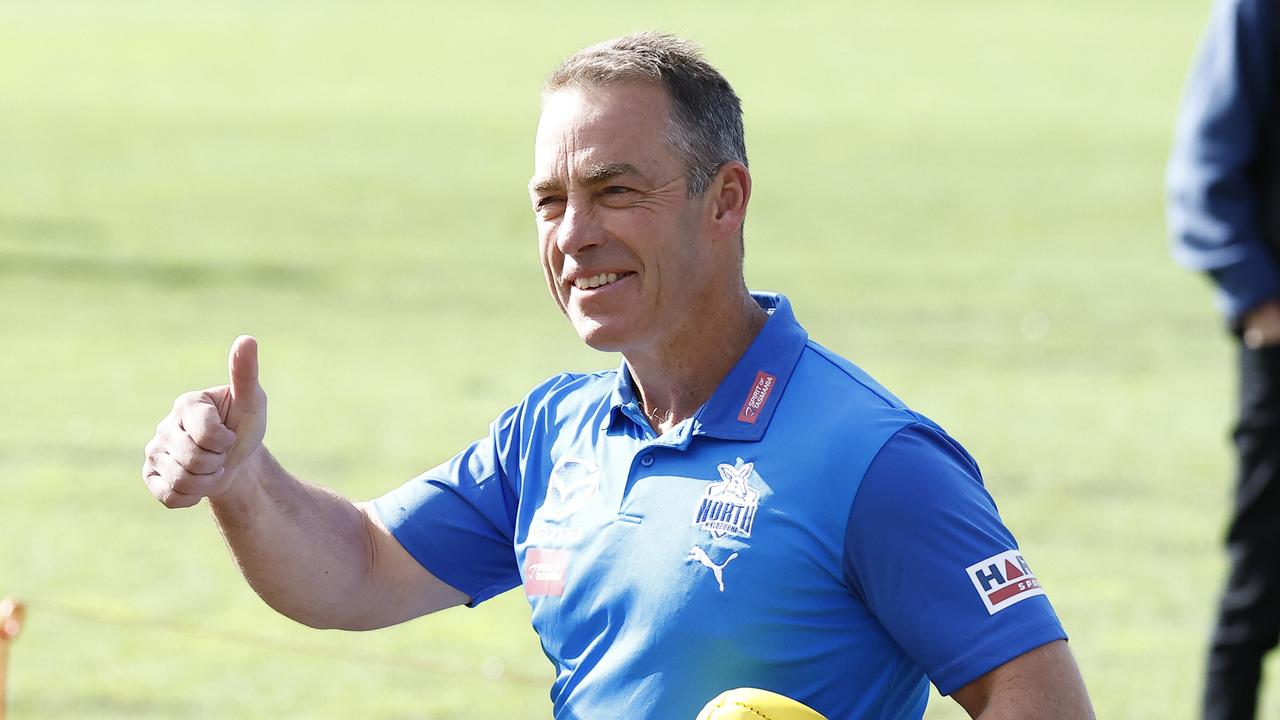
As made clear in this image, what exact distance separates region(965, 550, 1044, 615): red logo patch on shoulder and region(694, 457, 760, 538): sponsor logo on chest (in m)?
0.33

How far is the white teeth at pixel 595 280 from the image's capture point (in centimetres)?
307

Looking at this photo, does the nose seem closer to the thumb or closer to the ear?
the ear

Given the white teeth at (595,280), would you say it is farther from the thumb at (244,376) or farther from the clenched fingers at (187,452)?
the clenched fingers at (187,452)

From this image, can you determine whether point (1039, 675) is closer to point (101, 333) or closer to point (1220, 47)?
point (1220, 47)

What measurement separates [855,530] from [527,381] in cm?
1061

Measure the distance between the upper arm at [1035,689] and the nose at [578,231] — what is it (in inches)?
33.8

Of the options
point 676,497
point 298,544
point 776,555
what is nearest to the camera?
point 776,555

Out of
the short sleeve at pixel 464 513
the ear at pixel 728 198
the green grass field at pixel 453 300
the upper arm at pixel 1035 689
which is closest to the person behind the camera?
the upper arm at pixel 1035 689

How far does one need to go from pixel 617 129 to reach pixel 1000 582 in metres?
0.87

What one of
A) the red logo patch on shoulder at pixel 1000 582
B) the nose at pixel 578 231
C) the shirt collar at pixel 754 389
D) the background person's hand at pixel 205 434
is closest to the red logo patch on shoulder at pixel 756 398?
the shirt collar at pixel 754 389

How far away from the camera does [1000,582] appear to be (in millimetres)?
2754

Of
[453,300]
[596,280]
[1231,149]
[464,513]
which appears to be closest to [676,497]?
[596,280]

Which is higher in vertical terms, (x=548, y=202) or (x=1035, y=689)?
(x=548, y=202)

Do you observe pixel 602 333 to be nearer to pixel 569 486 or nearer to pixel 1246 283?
pixel 569 486
